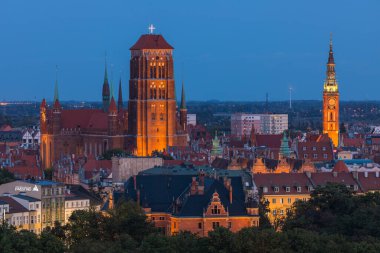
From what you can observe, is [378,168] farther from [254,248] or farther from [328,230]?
[254,248]

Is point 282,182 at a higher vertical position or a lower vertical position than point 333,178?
lower

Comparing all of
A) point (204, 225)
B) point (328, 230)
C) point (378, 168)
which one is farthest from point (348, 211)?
point (378, 168)

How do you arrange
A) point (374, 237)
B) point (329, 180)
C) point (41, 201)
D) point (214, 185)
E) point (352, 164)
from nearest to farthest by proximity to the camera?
point (374, 237), point (214, 185), point (41, 201), point (329, 180), point (352, 164)

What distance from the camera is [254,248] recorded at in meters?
102

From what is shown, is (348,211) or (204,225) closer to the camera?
(204,225)

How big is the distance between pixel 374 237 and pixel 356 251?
45.2ft

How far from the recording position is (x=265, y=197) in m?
145

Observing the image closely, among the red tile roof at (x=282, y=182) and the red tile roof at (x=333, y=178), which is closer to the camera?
the red tile roof at (x=282, y=182)

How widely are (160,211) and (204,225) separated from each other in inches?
259

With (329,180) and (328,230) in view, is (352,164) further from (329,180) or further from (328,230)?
(328,230)

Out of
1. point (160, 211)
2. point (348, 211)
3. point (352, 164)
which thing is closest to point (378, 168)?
point (352, 164)

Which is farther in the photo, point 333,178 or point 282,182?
point 333,178

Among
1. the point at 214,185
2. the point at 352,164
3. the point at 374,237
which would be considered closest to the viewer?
the point at 374,237

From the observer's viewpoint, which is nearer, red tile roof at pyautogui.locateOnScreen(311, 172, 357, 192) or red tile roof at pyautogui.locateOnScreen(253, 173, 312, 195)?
red tile roof at pyautogui.locateOnScreen(253, 173, 312, 195)
